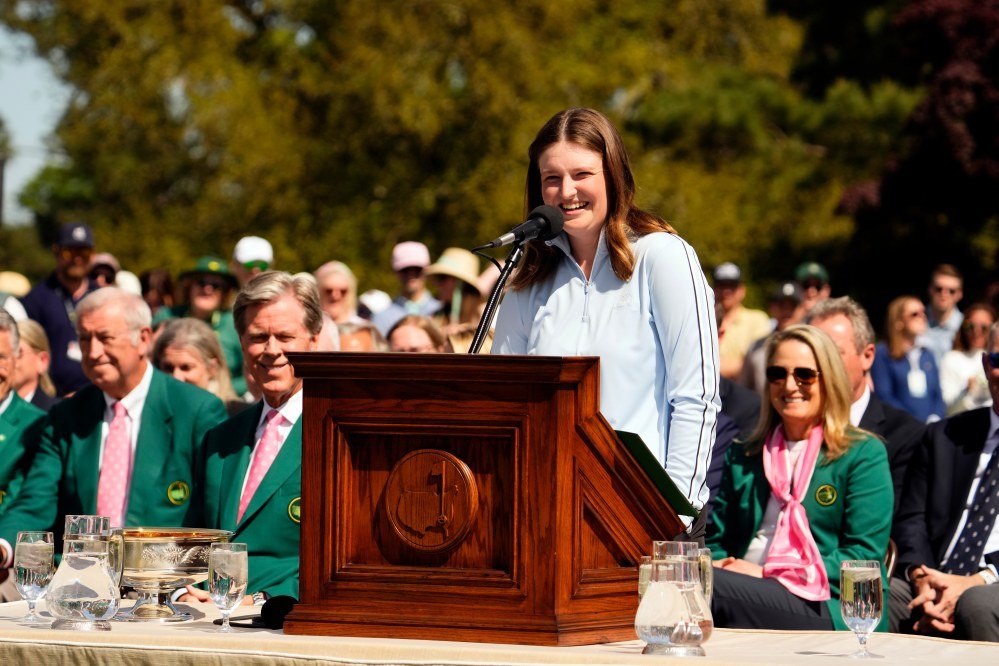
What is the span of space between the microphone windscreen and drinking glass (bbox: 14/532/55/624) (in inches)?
23.8

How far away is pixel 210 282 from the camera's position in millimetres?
10586

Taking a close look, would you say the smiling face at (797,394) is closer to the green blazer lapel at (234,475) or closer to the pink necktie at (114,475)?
the green blazer lapel at (234,475)

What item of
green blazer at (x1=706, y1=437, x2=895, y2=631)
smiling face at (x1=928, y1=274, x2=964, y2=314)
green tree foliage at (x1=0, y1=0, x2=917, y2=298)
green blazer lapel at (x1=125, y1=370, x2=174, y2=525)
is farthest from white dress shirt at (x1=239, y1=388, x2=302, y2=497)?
green tree foliage at (x1=0, y1=0, x2=917, y2=298)

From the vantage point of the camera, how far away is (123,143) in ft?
59.4

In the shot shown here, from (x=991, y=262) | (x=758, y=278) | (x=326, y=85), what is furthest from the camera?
(x=758, y=278)

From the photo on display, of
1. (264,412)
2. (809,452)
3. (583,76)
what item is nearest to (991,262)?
(583,76)

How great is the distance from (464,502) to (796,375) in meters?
3.21

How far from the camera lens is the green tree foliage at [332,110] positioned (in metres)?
17.2

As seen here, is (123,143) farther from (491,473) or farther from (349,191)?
(491,473)

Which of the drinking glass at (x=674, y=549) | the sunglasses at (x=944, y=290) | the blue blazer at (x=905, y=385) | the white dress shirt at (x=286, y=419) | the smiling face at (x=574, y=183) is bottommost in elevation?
the drinking glass at (x=674, y=549)

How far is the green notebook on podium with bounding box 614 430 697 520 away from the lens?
3520 mm

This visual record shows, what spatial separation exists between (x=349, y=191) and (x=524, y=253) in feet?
44.6

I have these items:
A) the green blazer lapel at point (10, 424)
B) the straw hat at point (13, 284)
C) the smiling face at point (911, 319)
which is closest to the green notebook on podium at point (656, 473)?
the green blazer lapel at point (10, 424)

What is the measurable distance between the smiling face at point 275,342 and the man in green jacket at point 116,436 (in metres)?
0.73
